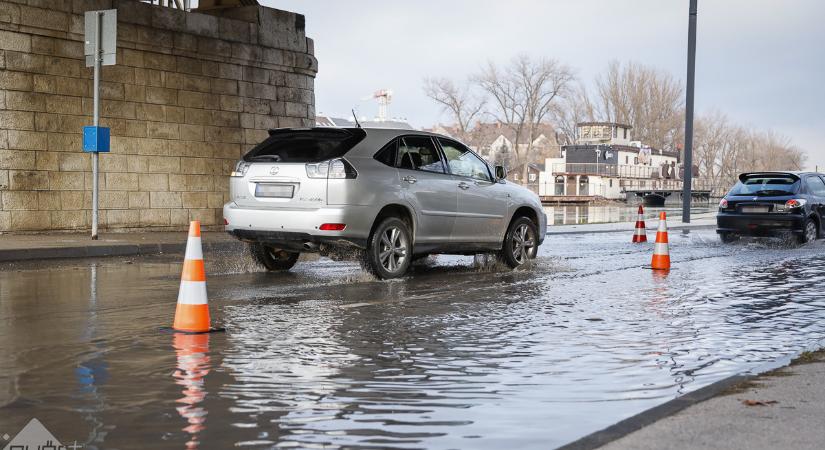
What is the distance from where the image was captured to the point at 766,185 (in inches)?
776

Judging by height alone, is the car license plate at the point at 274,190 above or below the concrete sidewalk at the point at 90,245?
above

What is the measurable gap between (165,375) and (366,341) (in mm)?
1656

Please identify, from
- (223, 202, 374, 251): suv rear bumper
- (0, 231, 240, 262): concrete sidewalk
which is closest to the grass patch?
(223, 202, 374, 251): suv rear bumper

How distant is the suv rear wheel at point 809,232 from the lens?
62.4ft

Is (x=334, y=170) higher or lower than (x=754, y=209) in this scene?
higher

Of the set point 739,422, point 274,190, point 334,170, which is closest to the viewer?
point 739,422

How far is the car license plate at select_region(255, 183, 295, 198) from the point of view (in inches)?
425

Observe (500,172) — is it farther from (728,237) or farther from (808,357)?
(728,237)

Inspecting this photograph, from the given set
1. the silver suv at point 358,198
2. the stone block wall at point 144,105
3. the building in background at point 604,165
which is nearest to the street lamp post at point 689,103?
the stone block wall at point 144,105

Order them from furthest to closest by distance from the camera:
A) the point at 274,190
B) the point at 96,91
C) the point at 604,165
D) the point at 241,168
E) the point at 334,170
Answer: the point at 604,165
the point at 96,91
the point at 241,168
the point at 274,190
the point at 334,170

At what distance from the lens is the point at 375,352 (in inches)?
253

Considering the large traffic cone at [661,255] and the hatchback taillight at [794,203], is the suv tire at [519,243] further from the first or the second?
the hatchback taillight at [794,203]

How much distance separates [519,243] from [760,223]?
25.6ft

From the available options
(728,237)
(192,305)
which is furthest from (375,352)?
(728,237)
